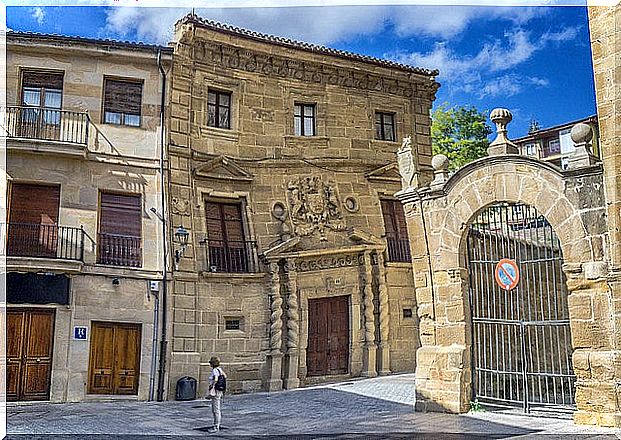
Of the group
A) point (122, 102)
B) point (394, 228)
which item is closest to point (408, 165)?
point (394, 228)

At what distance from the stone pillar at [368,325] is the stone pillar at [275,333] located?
2.71 feet

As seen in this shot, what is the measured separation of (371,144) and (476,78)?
143cm

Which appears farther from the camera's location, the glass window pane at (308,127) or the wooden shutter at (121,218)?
the glass window pane at (308,127)

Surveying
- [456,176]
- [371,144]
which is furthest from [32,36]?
[456,176]

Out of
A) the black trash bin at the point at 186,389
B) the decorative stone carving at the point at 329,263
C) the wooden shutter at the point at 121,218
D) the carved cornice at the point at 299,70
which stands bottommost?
the black trash bin at the point at 186,389

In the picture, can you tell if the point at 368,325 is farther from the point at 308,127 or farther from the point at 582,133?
the point at 582,133

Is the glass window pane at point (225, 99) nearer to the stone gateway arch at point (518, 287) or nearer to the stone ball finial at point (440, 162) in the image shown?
the stone gateway arch at point (518, 287)

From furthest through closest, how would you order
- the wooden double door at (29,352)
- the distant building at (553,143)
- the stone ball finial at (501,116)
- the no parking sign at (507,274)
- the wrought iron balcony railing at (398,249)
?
the wrought iron balcony railing at (398,249) → the wooden double door at (29,352) → the stone ball finial at (501,116) → the no parking sign at (507,274) → the distant building at (553,143)

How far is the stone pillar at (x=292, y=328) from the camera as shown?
617cm

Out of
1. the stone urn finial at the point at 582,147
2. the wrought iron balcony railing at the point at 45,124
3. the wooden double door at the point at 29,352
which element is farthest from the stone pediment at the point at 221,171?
the stone urn finial at the point at 582,147

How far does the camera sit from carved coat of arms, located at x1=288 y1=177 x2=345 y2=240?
21.5 feet

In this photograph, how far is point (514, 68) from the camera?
5289 mm

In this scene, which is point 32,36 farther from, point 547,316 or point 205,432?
point 547,316

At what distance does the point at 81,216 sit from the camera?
604 cm
